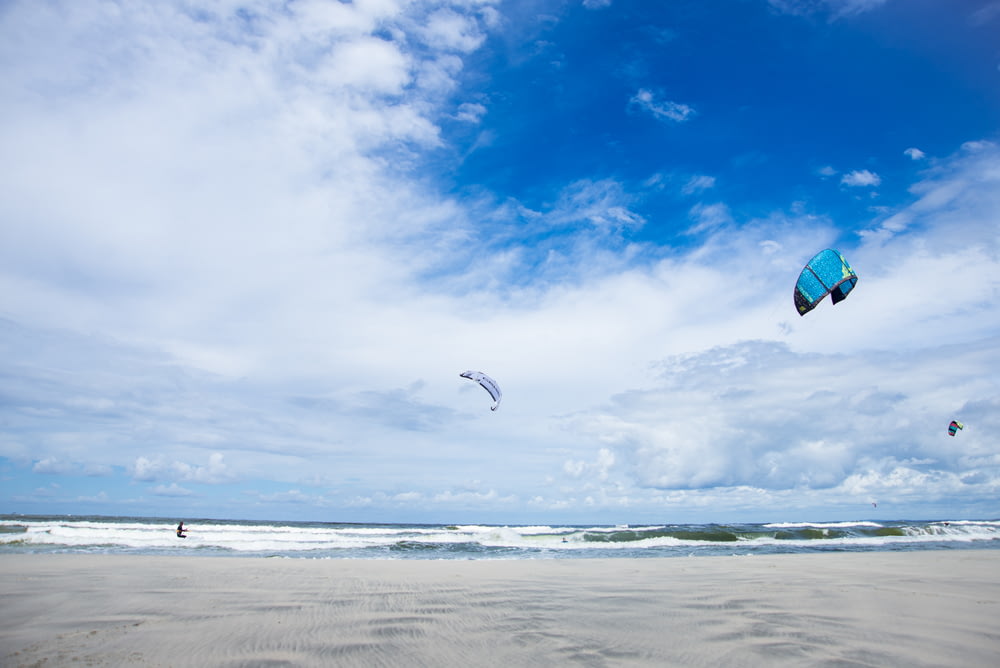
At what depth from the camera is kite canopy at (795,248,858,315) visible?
14.1 m

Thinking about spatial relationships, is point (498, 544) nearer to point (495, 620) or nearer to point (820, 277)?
point (820, 277)

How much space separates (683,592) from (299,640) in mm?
5665

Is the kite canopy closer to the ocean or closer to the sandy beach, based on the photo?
the sandy beach

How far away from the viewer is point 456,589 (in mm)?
8680

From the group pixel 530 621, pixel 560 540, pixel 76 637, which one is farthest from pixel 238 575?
pixel 560 540

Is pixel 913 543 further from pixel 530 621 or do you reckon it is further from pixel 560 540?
pixel 530 621

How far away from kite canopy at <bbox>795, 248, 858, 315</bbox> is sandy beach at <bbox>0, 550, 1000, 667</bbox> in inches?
268

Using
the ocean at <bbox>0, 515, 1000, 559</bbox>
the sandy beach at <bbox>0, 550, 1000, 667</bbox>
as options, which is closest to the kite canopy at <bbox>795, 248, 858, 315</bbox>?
the sandy beach at <bbox>0, 550, 1000, 667</bbox>

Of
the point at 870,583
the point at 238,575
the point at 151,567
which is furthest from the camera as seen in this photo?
the point at 151,567

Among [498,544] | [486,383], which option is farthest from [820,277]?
[498,544]

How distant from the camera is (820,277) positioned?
14.1m

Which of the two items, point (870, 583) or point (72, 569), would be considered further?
point (72, 569)

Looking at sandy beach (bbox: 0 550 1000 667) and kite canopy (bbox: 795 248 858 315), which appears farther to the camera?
kite canopy (bbox: 795 248 858 315)

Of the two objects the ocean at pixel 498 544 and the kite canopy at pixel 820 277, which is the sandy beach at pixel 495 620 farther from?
the ocean at pixel 498 544
